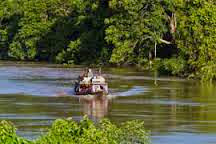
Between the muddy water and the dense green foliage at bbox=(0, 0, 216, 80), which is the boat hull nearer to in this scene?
the muddy water

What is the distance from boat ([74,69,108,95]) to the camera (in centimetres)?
4378

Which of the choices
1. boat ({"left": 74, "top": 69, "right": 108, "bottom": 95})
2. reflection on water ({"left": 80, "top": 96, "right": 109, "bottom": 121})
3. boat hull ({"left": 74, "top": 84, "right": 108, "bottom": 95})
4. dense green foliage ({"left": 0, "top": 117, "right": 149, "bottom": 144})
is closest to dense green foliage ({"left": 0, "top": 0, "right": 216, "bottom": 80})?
boat ({"left": 74, "top": 69, "right": 108, "bottom": 95})

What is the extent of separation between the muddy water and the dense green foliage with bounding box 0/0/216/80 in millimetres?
3892

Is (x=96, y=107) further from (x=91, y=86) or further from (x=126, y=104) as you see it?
(x=91, y=86)

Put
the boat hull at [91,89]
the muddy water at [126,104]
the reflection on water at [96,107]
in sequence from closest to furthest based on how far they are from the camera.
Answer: the muddy water at [126,104] → the reflection on water at [96,107] → the boat hull at [91,89]

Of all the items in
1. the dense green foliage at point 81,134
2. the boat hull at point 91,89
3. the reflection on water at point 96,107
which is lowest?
the reflection on water at point 96,107

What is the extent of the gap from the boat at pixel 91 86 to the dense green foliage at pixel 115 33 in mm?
11509

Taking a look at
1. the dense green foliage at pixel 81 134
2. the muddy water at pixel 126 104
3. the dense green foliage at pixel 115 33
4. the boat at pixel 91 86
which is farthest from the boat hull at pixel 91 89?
the dense green foliage at pixel 81 134

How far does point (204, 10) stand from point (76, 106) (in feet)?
73.9

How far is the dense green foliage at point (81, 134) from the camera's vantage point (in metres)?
11.1

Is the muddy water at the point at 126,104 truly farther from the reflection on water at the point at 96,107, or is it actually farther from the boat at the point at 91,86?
the boat at the point at 91,86

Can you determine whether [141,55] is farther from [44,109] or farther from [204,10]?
[44,109]

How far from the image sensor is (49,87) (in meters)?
47.9

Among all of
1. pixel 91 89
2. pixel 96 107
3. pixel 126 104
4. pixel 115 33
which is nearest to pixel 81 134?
pixel 96 107
